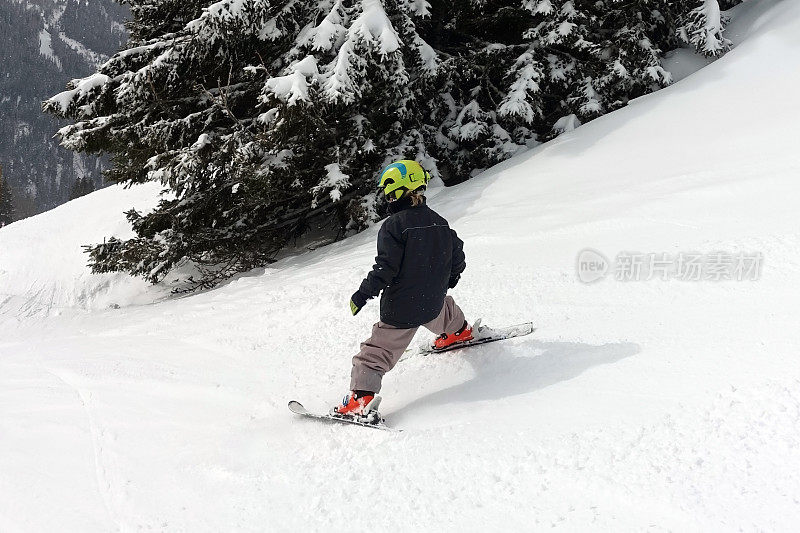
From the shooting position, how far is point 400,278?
375 cm

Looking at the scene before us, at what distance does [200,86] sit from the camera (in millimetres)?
9352

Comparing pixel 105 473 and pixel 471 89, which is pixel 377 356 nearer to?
pixel 105 473

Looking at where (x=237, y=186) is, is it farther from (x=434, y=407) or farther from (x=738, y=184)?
(x=738, y=184)

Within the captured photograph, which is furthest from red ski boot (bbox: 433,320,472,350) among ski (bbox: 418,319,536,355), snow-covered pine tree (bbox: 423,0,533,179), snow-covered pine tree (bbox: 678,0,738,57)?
snow-covered pine tree (bbox: 678,0,738,57)

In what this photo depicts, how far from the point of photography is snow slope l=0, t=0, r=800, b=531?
2619 millimetres

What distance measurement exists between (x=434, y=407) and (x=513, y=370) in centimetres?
68

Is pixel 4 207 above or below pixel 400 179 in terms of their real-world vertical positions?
above

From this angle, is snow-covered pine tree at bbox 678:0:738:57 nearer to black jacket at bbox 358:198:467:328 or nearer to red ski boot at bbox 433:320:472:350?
red ski boot at bbox 433:320:472:350

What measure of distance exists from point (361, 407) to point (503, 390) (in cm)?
100

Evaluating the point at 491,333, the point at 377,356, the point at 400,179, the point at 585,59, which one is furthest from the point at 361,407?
the point at 585,59

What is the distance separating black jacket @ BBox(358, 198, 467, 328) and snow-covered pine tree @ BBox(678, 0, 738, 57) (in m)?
8.88

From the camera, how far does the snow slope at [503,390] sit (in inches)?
103

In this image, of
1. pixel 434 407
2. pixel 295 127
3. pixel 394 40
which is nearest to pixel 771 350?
pixel 434 407

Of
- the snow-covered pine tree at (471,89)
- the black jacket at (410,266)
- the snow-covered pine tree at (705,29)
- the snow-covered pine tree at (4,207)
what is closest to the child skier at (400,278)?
the black jacket at (410,266)
